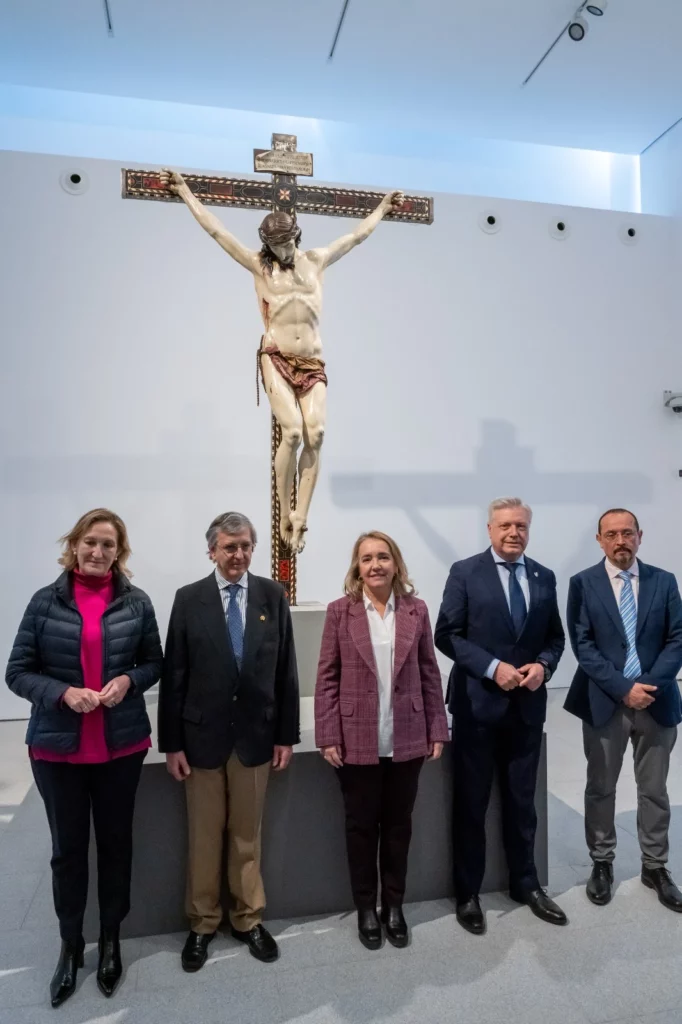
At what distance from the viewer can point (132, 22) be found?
5.02 meters

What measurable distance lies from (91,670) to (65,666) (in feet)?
0.23

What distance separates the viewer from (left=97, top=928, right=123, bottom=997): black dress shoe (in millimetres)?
2127

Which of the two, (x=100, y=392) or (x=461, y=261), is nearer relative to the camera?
(x=100, y=392)

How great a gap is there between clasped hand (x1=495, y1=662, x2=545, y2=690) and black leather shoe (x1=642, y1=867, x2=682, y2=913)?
3.02 feet

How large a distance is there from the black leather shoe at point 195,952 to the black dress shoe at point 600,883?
1318 millimetres

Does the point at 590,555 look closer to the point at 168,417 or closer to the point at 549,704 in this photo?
the point at 549,704

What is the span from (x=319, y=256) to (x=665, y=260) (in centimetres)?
387

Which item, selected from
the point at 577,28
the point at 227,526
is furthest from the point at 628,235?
the point at 227,526

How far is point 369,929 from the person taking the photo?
93.4 inches

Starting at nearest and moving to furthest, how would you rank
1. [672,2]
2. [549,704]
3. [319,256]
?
[319,256] → [672,2] → [549,704]

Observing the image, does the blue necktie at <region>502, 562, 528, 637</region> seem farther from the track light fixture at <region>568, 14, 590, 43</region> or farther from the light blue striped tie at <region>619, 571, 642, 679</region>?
the track light fixture at <region>568, 14, 590, 43</region>

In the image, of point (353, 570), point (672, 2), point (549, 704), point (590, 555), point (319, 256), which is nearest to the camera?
point (353, 570)

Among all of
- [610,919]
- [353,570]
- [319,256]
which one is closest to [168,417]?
[319,256]

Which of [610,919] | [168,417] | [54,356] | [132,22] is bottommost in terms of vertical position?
[610,919]
